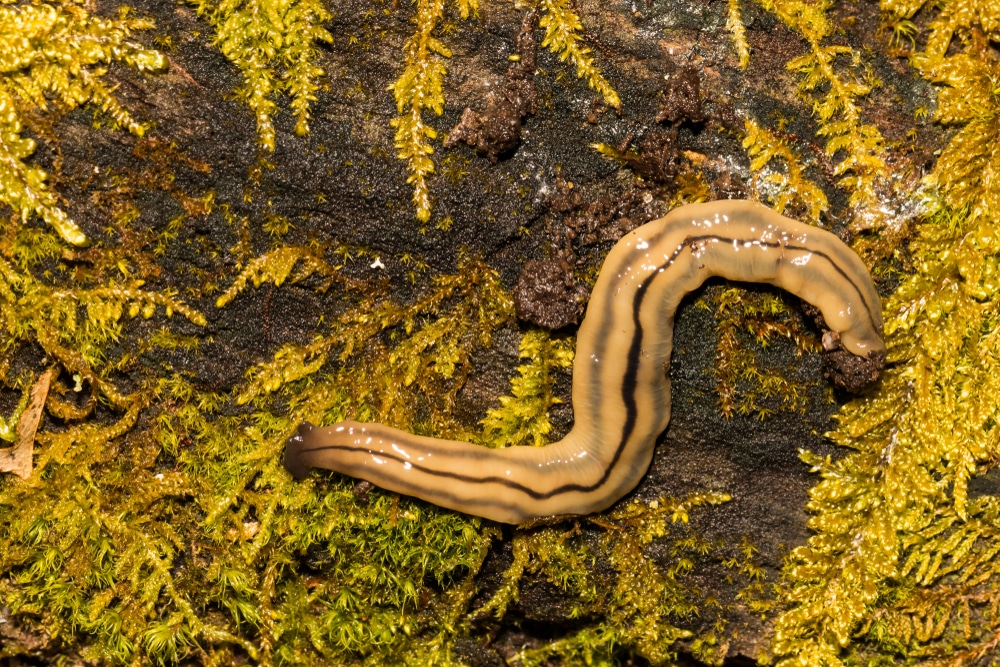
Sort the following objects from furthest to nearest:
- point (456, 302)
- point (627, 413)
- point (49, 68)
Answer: point (456, 302)
point (627, 413)
point (49, 68)

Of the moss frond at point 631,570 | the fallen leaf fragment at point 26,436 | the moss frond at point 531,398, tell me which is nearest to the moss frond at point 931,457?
the moss frond at point 631,570

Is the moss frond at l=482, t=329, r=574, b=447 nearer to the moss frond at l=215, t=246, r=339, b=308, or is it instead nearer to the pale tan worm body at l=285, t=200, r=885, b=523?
the pale tan worm body at l=285, t=200, r=885, b=523

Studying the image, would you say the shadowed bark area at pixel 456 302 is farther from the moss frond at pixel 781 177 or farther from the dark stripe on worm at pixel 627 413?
the dark stripe on worm at pixel 627 413

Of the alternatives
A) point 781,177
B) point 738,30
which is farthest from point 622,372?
point 738,30

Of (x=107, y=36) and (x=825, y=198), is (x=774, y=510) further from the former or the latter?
(x=107, y=36)

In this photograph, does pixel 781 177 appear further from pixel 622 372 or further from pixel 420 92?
pixel 420 92

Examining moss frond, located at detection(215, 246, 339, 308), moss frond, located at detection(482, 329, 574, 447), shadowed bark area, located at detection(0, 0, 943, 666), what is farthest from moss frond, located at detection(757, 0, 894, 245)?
moss frond, located at detection(215, 246, 339, 308)

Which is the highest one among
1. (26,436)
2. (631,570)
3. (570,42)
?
(570,42)
